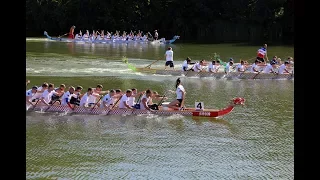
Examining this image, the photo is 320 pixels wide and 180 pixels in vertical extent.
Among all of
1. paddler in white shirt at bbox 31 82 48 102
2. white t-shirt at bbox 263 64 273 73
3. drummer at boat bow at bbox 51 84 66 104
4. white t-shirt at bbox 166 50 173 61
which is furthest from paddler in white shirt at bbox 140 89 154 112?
white t-shirt at bbox 263 64 273 73

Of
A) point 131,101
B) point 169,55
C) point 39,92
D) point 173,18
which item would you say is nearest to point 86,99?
point 131,101

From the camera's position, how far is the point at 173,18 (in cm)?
6253

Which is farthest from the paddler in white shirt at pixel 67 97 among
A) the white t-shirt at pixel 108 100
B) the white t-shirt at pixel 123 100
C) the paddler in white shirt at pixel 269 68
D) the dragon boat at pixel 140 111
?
the paddler in white shirt at pixel 269 68

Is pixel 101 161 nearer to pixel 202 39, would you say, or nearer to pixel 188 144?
pixel 188 144

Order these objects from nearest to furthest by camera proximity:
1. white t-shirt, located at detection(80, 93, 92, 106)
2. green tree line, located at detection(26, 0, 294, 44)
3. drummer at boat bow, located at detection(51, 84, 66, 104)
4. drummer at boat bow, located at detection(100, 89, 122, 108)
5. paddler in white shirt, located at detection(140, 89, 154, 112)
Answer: paddler in white shirt, located at detection(140, 89, 154, 112) → drummer at boat bow, located at detection(100, 89, 122, 108) → white t-shirt, located at detection(80, 93, 92, 106) → drummer at boat bow, located at detection(51, 84, 66, 104) → green tree line, located at detection(26, 0, 294, 44)

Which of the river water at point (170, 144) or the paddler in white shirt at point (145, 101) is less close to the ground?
the paddler in white shirt at point (145, 101)

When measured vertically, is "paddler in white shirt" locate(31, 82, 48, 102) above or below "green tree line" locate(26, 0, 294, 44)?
below

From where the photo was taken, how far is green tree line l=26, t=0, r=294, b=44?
185 ft

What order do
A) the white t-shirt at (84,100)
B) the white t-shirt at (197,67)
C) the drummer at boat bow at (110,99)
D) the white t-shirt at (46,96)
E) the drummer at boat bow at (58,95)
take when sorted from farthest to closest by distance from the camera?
1. the white t-shirt at (197,67)
2. the drummer at boat bow at (58,95)
3. the white t-shirt at (46,96)
4. the white t-shirt at (84,100)
5. the drummer at boat bow at (110,99)

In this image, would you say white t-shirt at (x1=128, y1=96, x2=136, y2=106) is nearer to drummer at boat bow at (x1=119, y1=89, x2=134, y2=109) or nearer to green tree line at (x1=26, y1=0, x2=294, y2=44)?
drummer at boat bow at (x1=119, y1=89, x2=134, y2=109)

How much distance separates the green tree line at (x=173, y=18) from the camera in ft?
185

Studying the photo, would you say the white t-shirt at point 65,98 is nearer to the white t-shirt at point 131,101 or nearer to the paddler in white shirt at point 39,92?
the paddler in white shirt at point 39,92

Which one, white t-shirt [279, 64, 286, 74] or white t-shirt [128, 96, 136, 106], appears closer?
white t-shirt [128, 96, 136, 106]

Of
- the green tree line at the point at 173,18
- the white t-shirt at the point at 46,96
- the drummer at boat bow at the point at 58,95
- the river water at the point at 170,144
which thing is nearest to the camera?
the river water at the point at 170,144
